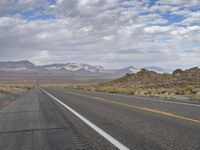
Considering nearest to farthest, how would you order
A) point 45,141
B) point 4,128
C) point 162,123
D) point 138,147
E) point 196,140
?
point 138,147 → point 196,140 → point 45,141 → point 162,123 → point 4,128

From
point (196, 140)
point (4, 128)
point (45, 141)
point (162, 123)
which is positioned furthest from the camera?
point (4, 128)

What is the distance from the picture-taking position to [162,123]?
10992mm

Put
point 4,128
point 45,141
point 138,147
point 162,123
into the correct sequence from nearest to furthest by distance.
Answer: point 138,147 → point 45,141 → point 162,123 → point 4,128

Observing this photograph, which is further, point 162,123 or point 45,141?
point 162,123

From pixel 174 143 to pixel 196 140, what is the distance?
0.55 metres

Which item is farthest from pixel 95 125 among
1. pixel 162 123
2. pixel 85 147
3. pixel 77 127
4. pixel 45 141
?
pixel 85 147

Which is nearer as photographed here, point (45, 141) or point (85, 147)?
point (85, 147)

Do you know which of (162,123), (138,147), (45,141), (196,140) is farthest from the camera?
(162,123)

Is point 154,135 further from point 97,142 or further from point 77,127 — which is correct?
point 77,127

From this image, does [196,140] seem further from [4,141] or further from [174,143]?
[4,141]

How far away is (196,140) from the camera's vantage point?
7.94m

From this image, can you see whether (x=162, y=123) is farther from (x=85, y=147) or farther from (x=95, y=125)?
(x=85, y=147)

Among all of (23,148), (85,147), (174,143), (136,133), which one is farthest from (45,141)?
(174,143)

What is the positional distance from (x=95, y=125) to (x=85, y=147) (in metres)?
3.54
